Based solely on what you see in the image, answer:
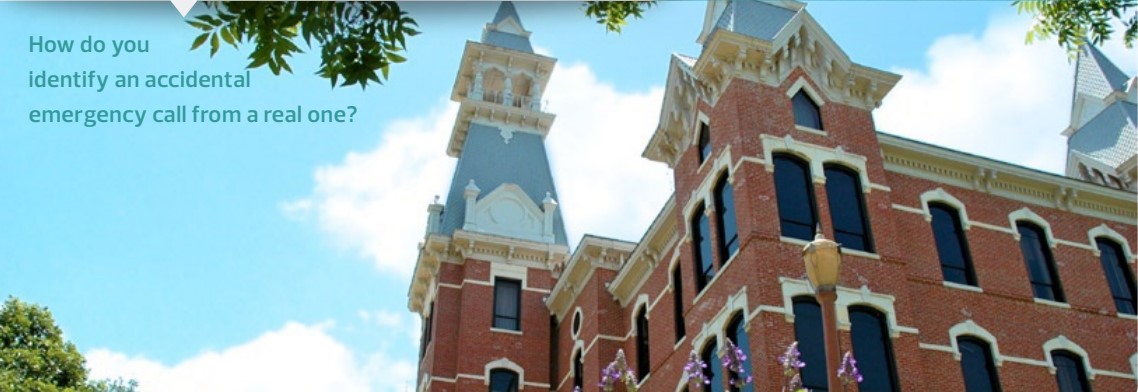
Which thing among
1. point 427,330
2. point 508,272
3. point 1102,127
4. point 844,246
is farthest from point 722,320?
point 1102,127

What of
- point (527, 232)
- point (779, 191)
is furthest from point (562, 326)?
point (779, 191)

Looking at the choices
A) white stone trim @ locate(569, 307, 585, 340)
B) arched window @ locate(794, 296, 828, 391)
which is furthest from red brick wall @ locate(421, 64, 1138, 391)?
white stone trim @ locate(569, 307, 585, 340)

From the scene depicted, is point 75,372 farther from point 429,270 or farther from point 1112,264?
point 1112,264

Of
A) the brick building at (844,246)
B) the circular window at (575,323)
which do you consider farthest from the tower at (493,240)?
the brick building at (844,246)

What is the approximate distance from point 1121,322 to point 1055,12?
14203mm

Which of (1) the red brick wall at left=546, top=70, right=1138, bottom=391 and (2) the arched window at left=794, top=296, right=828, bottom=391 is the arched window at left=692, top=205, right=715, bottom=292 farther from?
(2) the arched window at left=794, top=296, right=828, bottom=391

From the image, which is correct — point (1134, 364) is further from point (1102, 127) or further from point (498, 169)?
point (498, 169)

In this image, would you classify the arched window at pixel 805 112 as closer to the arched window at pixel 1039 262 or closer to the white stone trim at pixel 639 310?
the arched window at pixel 1039 262

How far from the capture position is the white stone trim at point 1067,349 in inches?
805

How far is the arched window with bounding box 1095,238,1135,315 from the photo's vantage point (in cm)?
2262

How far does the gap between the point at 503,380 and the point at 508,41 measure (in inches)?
693

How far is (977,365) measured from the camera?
65.2 ft

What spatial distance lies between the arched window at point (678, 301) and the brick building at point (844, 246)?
0.05m

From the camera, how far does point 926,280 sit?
20.4m
